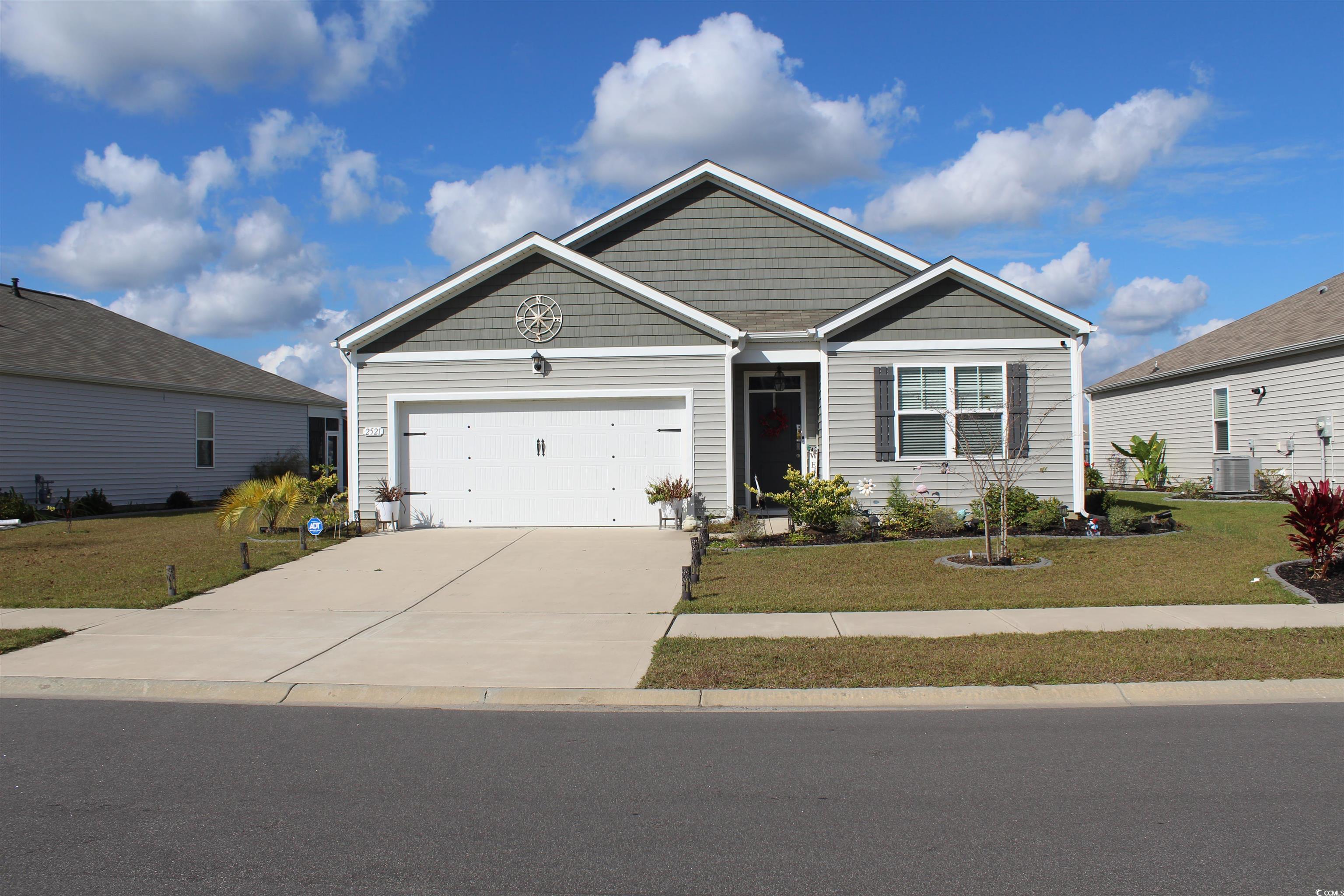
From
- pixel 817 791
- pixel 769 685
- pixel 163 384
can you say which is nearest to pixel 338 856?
pixel 817 791

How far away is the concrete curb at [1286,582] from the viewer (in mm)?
8875

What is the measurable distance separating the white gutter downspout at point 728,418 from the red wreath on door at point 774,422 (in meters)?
2.09

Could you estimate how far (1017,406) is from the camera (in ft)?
47.2

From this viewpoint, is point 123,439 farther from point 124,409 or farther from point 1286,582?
point 1286,582

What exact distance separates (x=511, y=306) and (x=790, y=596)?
8140mm

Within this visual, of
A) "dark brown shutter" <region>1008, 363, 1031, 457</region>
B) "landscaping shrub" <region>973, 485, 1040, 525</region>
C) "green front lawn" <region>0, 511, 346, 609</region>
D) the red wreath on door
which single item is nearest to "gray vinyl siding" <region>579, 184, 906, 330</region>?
the red wreath on door

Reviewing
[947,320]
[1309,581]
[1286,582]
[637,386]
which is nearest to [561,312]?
[637,386]

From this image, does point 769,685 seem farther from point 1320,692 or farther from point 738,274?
point 738,274

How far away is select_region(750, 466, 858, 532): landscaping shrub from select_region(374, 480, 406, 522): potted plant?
645 cm

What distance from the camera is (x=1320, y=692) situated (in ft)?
20.2

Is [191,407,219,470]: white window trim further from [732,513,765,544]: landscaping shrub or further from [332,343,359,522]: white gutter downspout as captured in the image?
[732,513,765,544]: landscaping shrub

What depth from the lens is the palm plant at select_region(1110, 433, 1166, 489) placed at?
2423 centimetres

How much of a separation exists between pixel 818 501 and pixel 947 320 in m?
4.00

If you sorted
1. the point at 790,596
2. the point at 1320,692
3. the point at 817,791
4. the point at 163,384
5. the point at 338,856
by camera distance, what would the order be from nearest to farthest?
the point at 338,856 → the point at 817,791 → the point at 1320,692 → the point at 790,596 → the point at 163,384
